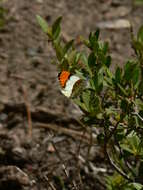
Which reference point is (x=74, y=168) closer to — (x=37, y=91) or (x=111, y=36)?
(x=37, y=91)

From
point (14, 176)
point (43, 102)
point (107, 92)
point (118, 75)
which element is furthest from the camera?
point (43, 102)

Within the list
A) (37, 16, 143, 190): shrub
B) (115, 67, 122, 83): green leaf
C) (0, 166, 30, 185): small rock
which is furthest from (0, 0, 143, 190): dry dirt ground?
(115, 67, 122, 83): green leaf

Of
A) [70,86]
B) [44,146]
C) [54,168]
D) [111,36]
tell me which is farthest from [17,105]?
[70,86]

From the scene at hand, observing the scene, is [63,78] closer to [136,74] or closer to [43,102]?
[136,74]

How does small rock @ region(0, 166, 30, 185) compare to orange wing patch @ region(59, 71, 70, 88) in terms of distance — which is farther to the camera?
small rock @ region(0, 166, 30, 185)

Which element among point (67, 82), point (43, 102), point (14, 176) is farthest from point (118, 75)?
point (43, 102)

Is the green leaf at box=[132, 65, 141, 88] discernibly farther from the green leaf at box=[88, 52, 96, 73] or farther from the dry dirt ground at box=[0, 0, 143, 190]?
the dry dirt ground at box=[0, 0, 143, 190]

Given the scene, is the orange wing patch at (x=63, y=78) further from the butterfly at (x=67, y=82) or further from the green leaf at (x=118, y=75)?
the green leaf at (x=118, y=75)
